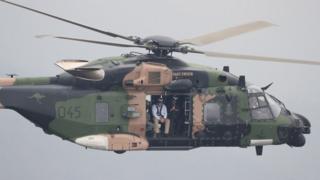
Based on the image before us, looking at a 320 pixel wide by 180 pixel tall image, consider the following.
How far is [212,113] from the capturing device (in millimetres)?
36625

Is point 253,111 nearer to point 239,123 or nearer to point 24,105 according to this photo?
point 239,123

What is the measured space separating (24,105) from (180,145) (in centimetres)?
751

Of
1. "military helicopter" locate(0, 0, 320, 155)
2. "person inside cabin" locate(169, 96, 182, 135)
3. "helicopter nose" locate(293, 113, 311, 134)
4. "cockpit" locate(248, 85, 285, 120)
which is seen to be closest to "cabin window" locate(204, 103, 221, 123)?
"military helicopter" locate(0, 0, 320, 155)

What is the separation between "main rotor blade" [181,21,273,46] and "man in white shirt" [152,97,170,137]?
134 inches

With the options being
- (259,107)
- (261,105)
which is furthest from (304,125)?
(259,107)

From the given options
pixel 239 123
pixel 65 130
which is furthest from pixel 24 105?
pixel 239 123

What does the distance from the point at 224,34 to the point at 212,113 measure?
4191mm

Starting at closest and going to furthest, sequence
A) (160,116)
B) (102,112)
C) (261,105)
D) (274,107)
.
Answer: 1. (102,112)
2. (160,116)
3. (261,105)
4. (274,107)

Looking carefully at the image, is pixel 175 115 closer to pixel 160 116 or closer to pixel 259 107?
pixel 160 116

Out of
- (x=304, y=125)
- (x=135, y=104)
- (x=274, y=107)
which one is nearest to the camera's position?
(x=135, y=104)

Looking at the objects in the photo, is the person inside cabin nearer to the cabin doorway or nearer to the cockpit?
the cabin doorway

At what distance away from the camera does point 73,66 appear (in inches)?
1431

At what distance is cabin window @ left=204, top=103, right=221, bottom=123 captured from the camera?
3653cm

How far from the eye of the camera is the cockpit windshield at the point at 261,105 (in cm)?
3744
